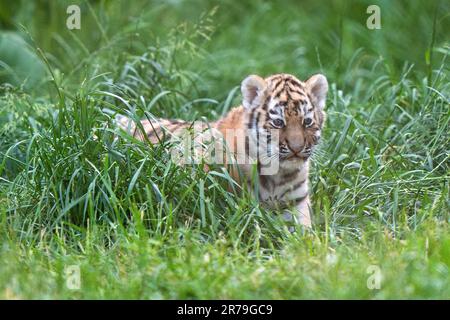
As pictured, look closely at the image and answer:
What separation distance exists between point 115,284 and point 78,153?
1286 mm

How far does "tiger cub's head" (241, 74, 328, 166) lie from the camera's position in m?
6.11

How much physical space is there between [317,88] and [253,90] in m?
0.45

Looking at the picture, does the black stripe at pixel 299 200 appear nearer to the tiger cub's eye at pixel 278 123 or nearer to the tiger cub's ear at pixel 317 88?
the tiger cub's eye at pixel 278 123

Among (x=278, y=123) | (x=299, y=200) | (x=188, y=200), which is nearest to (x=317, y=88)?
(x=278, y=123)

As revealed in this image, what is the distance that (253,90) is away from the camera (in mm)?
6375

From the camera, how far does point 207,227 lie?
18.7ft

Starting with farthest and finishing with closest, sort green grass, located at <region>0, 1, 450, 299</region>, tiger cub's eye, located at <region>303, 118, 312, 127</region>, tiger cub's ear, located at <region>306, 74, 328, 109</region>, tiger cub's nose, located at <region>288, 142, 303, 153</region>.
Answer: tiger cub's ear, located at <region>306, 74, 328, 109</region>, tiger cub's eye, located at <region>303, 118, 312, 127</region>, tiger cub's nose, located at <region>288, 142, 303, 153</region>, green grass, located at <region>0, 1, 450, 299</region>

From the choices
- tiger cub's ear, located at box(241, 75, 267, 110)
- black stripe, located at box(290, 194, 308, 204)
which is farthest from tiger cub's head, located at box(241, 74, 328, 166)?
black stripe, located at box(290, 194, 308, 204)

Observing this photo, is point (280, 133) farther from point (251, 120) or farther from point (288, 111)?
point (251, 120)

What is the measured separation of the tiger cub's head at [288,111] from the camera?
20.0ft

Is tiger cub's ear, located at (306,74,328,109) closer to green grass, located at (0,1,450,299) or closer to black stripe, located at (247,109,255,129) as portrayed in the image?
green grass, located at (0,1,450,299)

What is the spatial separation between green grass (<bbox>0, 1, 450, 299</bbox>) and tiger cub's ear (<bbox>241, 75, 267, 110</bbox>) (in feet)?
2.12

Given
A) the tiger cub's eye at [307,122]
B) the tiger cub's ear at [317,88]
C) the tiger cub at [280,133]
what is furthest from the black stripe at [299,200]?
the tiger cub's ear at [317,88]
